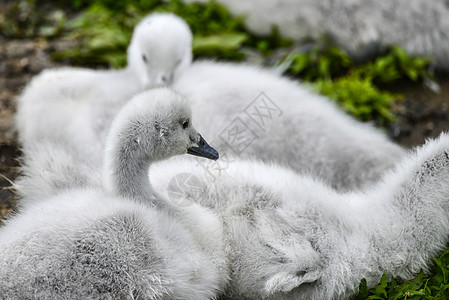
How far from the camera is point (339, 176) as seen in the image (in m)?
3.07

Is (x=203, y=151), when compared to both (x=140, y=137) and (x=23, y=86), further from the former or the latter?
(x=23, y=86)

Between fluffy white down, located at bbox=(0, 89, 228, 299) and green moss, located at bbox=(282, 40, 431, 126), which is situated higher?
green moss, located at bbox=(282, 40, 431, 126)

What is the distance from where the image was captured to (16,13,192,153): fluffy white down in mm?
3139

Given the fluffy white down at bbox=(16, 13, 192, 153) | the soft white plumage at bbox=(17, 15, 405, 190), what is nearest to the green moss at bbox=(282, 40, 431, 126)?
the soft white plumage at bbox=(17, 15, 405, 190)

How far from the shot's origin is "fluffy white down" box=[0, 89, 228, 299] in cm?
207

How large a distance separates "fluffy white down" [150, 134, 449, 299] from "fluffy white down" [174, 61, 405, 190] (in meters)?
0.38

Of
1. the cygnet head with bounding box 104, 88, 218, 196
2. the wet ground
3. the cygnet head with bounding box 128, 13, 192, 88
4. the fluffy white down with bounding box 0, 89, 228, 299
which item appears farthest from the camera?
the wet ground

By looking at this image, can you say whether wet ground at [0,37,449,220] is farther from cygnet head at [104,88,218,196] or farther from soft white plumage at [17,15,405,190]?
cygnet head at [104,88,218,196]

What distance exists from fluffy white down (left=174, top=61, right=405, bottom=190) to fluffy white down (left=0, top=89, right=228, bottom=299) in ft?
1.79

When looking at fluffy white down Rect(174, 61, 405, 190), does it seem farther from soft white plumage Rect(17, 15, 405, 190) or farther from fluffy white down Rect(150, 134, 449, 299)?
fluffy white down Rect(150, 134, 449, 299)

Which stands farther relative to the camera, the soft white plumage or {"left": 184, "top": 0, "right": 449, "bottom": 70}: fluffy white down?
{"left": 184, "top": 0, "right": 449, "bottom": 70}: fluffy white down

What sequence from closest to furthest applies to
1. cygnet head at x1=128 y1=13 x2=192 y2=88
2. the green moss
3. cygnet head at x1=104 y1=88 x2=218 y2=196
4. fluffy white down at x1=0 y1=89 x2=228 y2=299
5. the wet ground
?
fluffy white down at x1=0 y1=89 x2=228 y2=299, cygnet head at x1=104 y1=88 x2=218 y2=196, cygnet head at x1=128 y1=13 x2=192 y2=88, the wet ground, the green moss

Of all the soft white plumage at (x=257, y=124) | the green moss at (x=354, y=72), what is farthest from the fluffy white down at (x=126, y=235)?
the green moss at (x=354, y=72)

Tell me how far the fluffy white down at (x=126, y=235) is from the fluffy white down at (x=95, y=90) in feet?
1.79
